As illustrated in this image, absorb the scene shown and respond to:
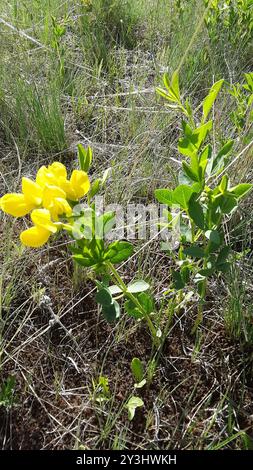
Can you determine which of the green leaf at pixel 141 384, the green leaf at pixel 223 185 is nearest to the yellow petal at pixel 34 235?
the green leaf at pixel 223 185

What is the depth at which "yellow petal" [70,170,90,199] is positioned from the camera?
2.84 ft

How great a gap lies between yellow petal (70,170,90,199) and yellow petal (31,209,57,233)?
3.2 inches

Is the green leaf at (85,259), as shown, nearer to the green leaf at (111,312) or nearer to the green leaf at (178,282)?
the green leaf at (111,312)

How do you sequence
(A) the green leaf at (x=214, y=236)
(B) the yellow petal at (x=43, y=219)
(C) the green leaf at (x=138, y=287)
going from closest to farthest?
1. (B) the yellow petal at (x=43, y=219)
2. (A) the green leaf at (x=214, y=236)
3. (C) the green leaf at (x=138, y=287)

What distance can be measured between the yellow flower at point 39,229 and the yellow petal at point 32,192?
41 millimetres

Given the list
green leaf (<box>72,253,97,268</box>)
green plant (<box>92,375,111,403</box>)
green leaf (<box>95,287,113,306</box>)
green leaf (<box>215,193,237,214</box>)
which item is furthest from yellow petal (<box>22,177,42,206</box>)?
green plant (<box>92,375,111,403</box>)

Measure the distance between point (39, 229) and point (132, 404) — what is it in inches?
19.1

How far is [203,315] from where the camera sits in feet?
4.12

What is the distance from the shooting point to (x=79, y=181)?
0.87 m

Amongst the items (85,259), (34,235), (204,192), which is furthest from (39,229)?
(204,192)

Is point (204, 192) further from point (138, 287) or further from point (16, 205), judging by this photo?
point (16, 205)

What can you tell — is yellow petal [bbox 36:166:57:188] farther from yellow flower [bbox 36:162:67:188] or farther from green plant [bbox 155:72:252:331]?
green plant [bbox 155:72:252:331]

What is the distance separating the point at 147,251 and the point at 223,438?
525mm

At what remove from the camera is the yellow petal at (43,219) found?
2.67ft
